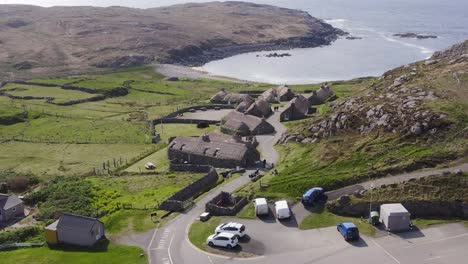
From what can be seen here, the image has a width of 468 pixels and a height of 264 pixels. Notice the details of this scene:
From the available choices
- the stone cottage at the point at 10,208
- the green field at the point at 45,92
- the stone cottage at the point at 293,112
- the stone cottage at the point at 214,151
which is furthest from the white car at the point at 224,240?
the green field at the point at 45,92

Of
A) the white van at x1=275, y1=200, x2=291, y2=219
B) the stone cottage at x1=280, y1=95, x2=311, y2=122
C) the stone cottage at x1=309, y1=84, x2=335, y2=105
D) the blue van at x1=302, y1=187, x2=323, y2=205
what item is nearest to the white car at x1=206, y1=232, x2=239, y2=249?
the white van at x1=275, y1=200, x2=291, y2=219

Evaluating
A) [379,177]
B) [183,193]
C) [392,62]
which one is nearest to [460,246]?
[379,177]

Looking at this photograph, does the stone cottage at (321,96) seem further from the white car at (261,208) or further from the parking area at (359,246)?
the parking area at (359,246)

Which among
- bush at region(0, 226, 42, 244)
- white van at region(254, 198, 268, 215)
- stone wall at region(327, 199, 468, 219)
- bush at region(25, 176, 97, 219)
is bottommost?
bush at region(0, 226, 42, 244)

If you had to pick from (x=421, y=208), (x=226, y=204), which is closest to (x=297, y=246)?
(x=421, y=208)

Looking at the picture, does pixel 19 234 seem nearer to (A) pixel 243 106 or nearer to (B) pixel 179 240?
(B) pixel 179 240

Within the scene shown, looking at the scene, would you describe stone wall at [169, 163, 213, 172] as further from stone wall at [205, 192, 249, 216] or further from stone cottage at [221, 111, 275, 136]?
stone cottage at [221, 111, 275, 136]
